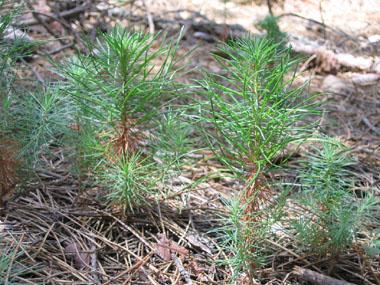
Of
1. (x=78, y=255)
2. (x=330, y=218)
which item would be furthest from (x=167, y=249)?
(x=330, y=218)

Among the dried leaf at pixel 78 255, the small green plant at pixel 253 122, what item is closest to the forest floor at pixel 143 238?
the dried leaf at pixel 78 255

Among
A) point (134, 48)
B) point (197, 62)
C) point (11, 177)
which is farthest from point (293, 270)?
point (197, 62)

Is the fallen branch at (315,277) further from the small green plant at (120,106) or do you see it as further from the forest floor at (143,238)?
the small green plant at (120,106)

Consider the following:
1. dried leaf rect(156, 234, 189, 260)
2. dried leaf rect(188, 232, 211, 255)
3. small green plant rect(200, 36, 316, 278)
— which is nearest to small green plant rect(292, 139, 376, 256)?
small green plant rect(200, 36, 316, 278)

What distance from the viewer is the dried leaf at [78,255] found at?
161 cm

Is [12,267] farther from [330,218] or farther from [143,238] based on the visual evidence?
[330,218]

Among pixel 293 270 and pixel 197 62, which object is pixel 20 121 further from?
pixel 197 62

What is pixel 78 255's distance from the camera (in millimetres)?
1624

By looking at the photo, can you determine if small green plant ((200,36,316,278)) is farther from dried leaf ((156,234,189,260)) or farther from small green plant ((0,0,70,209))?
small green plant ((0,0,70,209))

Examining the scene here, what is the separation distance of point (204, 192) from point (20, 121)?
111 cm

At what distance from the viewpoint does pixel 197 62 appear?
4.09 m

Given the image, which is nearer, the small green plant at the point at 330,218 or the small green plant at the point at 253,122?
the small green plant at the point at 253,122

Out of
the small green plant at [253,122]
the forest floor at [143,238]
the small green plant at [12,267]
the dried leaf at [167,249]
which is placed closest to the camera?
the small green plant at [12,267]

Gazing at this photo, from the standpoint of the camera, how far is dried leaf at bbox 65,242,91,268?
63.2 inches
